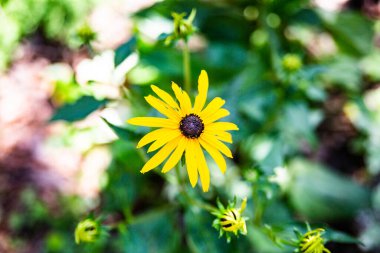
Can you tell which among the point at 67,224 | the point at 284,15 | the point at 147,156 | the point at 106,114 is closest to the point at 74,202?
the point at 67,224

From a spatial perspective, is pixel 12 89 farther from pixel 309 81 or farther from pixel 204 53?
pixel 309 81

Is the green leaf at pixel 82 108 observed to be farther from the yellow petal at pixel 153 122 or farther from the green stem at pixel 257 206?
the green stem at pixel 257 206

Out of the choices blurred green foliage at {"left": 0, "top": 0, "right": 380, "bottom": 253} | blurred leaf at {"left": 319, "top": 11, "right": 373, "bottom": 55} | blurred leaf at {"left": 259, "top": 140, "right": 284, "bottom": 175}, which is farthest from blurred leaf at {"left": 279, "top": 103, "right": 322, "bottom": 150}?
blurred leaf at {"left": 319, "top": 11, "right": 373, "bottom": 55}

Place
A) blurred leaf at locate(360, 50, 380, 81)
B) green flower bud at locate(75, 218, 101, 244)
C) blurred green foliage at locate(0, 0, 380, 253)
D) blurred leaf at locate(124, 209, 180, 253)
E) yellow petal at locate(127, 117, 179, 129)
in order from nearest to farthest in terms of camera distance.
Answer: yellow petal at locate(127, 117, 179, 129), green flower bud at locate(75, 218, 101, 244), blurred leaf at locate(124, 209, 180, 253), blurred green foliage at locate(0, 0, 380, 253), blurred leaf at locate(360, 50, 380, 81)

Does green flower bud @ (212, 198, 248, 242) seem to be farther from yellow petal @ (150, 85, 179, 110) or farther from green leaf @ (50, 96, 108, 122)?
green leaf @ (50, 96, 108, 122)

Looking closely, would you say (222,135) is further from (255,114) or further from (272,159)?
(255,114)

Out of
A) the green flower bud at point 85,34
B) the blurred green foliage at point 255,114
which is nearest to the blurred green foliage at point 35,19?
the blurred green foliage at point 255,114
